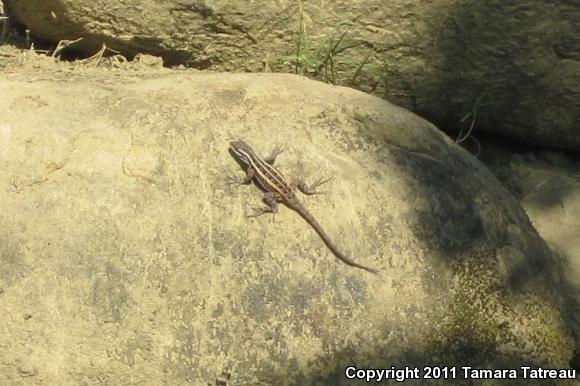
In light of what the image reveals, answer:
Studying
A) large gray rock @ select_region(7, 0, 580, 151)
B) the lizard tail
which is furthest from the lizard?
large gray rock @ select_region(7, 0, 580, 151)

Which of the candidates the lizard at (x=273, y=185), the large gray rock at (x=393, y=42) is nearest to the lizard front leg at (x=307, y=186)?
the lizard at (x=273, y=185)

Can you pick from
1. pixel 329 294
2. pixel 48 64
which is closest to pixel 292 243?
pixel 329 294

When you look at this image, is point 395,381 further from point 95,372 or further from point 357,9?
point 357,9

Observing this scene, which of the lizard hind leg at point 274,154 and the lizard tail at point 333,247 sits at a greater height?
the lizard hind leg at point 274,154

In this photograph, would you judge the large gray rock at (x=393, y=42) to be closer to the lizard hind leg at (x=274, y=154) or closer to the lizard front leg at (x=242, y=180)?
the lizard hind leg at (x=274, y=154)

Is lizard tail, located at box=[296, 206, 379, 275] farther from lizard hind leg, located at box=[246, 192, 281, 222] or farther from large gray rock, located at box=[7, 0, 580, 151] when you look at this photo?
large gray rock, located at box=[7, 0, 580, 151]

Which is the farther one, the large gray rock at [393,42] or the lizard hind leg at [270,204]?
the large gray rock at [393,42]

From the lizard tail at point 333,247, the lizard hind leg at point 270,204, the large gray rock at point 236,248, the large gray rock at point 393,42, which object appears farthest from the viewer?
the large gray rock at point 393,42

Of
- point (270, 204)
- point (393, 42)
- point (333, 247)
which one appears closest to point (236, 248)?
point (270, 204)
